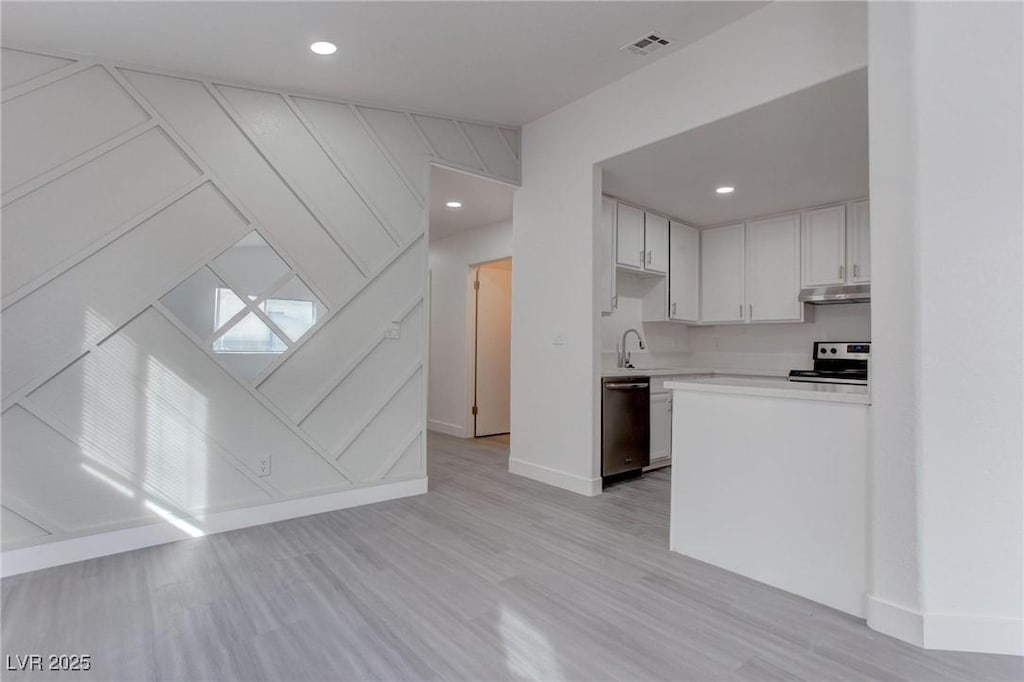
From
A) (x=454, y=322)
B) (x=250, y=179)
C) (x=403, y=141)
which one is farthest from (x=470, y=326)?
(x=250, y=179)

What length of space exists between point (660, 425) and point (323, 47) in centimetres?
383

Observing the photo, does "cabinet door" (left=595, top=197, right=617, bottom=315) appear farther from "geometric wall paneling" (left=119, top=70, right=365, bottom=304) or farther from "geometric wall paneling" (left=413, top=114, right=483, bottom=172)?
"geometric wall paneling" (left=119, top=70, right=365, bottom=304)

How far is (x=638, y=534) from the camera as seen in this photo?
3.01 metres

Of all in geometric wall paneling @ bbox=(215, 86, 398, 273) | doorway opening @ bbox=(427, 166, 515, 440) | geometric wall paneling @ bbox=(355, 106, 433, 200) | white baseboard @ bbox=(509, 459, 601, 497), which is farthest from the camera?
doorway opening @ bbox=(427, 166, 515, 440)

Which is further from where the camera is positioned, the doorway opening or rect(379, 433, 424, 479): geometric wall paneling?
the doorway opening

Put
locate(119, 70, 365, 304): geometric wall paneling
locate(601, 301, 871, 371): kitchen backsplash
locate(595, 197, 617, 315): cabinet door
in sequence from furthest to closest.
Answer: locate(601, 301, 871, 371): kitchen backsplash < locate(595, 197, 617, 315): cabinet door < locate(119, 70, 365, 304): geometric wall paneling

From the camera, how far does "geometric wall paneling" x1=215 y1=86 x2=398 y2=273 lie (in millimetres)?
3205

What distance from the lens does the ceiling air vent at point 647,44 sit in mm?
Answer: 2965

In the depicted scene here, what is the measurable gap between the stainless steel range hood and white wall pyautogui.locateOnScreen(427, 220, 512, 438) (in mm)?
3105

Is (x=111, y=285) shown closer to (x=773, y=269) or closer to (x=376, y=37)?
(x=376, y=37)

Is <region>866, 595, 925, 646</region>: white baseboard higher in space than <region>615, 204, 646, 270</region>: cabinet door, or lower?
lower

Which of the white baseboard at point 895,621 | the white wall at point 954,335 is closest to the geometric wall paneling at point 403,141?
the white wall at point 954,335

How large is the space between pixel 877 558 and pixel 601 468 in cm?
209

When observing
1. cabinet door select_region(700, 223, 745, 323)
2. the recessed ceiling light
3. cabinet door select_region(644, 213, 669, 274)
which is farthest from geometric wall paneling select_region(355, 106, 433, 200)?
cabinet door select_region(700, 223, 745, 323)
